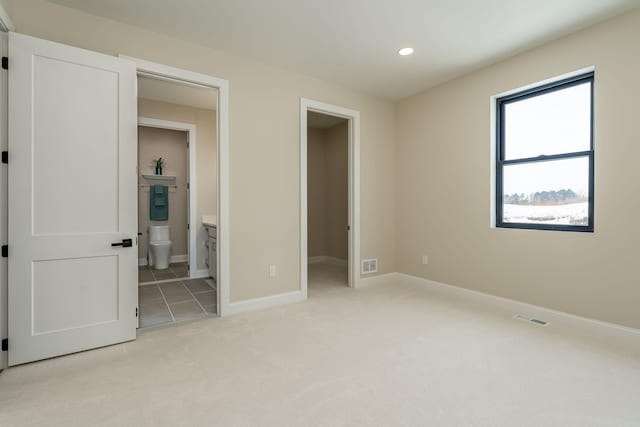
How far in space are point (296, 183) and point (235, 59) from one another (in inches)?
60.9

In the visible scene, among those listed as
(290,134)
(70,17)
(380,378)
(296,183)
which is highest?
(70,17)

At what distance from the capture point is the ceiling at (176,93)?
12.9 feet

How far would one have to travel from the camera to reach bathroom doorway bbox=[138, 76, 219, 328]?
3744 mm

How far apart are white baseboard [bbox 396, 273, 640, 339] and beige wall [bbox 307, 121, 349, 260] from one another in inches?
82.1

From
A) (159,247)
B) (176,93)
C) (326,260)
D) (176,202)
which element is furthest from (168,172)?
(326,260)

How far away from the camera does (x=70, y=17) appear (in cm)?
247

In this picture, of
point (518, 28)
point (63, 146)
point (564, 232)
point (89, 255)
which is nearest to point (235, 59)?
point (63, 146)

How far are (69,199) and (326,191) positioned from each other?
15.9 feet

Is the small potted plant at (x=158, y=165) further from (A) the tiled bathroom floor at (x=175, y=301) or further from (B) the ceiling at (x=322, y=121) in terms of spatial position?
(B) the ceiling at (x=322, y=121)

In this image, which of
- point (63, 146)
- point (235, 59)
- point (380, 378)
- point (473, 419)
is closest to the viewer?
point (473, 419)

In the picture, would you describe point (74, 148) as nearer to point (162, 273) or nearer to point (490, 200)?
point (162, 273)

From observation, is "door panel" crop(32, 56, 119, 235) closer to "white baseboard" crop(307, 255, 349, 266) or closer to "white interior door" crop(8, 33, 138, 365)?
"white interior door" crop(8, 33, 138, 365)

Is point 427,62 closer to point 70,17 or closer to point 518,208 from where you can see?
point 518,208

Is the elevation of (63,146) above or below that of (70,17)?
below
